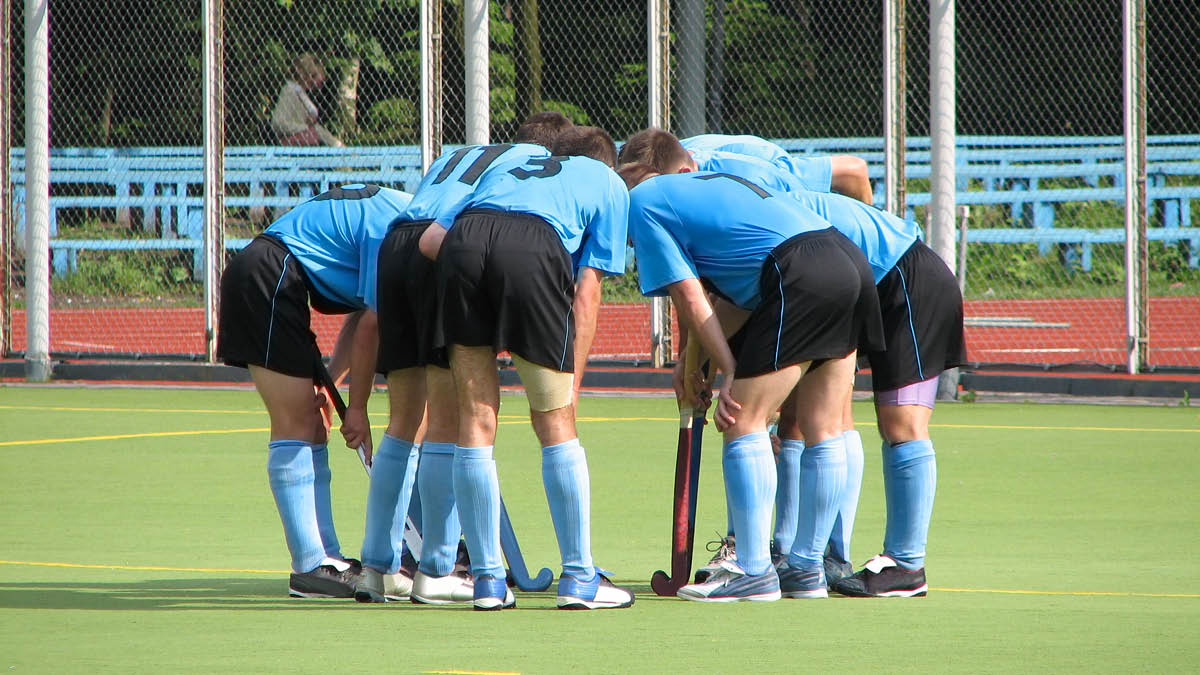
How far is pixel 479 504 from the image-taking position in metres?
5.11

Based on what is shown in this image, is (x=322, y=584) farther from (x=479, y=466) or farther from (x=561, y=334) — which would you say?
(x=561, y=334)

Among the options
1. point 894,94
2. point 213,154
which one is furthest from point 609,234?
point 213,154

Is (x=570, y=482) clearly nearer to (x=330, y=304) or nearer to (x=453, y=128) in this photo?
(x=330, y=304)

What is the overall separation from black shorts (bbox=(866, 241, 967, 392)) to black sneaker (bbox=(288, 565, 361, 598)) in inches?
73.8

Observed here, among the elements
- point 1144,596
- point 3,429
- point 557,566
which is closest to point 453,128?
point 3,429

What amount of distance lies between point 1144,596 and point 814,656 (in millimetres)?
1542

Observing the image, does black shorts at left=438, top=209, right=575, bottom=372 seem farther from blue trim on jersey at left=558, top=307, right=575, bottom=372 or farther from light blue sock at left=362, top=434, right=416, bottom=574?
light blue sock at left=362, top=434, right=416, bottom=574

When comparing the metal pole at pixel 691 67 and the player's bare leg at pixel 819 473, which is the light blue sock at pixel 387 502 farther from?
the metal pole at pixel 691 67

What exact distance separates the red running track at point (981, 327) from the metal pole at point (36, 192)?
189 cm

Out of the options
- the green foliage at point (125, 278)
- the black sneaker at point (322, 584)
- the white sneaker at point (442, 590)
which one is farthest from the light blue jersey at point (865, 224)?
the green foliage at point (125, 278)

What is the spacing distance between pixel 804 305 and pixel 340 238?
1.56m

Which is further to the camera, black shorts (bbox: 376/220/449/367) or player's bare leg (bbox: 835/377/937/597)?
player's bare leg (bbox: 835/377/937/597)

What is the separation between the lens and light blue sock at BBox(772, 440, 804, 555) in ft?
19.7

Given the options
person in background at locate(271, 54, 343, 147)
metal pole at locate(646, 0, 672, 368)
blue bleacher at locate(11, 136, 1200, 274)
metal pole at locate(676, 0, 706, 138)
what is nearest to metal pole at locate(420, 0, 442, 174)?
metal pole at locate(646, 0, 672, 368)
